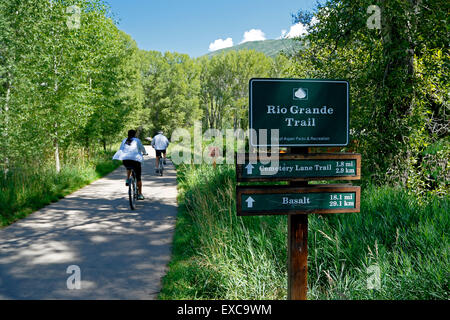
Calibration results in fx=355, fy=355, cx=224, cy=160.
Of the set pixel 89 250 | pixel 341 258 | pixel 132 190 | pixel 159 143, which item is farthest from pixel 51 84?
pixel 341 258

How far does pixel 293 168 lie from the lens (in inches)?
112

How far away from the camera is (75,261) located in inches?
206

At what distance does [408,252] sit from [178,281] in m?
2.62

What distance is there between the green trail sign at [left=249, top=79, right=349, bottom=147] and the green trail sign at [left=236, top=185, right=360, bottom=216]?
1.19 feet

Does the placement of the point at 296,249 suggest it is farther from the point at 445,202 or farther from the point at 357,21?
the point at 357,21

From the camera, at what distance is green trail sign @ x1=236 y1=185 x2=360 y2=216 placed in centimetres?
279

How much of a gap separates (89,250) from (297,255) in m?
4.06

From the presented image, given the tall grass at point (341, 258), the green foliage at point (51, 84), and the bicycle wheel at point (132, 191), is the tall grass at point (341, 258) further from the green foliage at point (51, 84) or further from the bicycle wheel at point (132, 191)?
the green foliage at point (51, 84)

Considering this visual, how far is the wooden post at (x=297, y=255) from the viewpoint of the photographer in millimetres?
2891

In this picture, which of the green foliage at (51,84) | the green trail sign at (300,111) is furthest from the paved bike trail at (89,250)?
the green foliage at (51,84)

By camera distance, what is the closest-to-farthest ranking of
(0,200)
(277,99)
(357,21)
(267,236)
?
(277,99), (267,236), (357,21), (0,200)


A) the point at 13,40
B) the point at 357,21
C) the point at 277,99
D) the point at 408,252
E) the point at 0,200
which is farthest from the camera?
the point at 13,40

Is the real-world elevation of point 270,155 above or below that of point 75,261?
above
